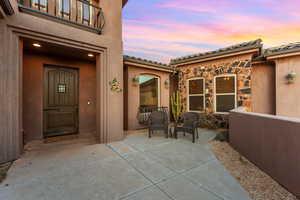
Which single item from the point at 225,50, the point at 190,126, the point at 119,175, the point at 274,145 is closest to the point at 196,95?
the point at 225,50

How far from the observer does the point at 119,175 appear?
87.7 inches

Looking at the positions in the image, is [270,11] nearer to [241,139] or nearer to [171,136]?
[241,139]

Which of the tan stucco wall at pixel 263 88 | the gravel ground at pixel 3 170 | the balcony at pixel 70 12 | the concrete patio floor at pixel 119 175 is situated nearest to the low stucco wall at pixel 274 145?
the concrete patio floor at pixel 119 175

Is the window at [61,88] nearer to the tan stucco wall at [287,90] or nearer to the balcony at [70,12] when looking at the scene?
the balcony at [70,12]

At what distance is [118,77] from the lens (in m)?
4.00

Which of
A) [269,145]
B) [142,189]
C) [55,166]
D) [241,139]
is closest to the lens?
[142,189]

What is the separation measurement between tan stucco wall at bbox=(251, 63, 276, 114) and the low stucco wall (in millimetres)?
3347

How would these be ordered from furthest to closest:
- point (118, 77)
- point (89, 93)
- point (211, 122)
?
point (211, 122)
point (89, 93)
point (118, 77)

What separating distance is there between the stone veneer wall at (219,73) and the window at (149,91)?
1.60 metres

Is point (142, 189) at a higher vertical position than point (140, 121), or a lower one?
lower

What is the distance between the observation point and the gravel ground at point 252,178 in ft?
5.94

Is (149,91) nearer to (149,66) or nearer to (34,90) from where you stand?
(149,66)

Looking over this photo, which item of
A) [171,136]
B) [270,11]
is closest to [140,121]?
[171,136]

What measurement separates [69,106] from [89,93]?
88cm
